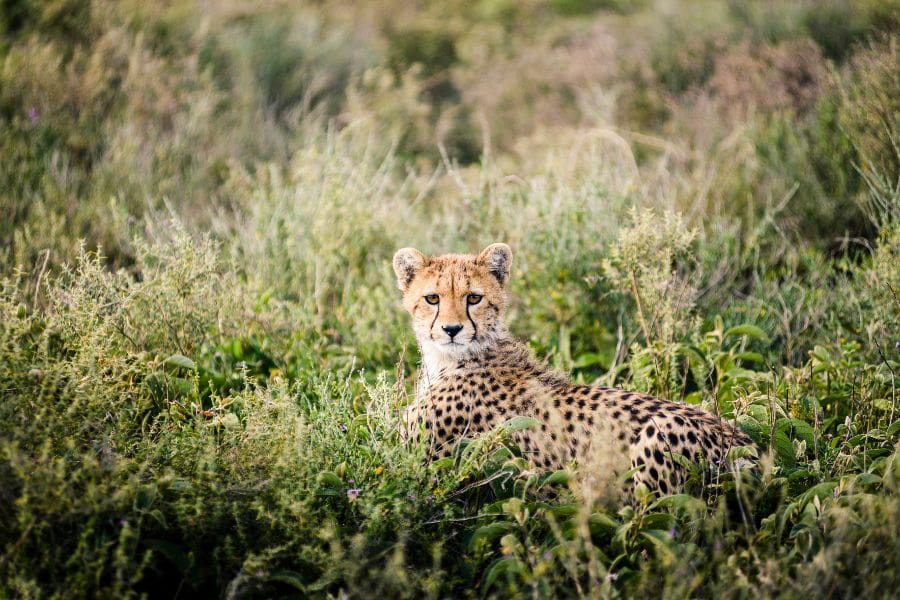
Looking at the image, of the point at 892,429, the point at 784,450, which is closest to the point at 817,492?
the point at 784,450

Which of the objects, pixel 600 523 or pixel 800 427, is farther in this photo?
pixel 800 427

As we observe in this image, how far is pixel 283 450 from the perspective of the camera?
2.45 metres

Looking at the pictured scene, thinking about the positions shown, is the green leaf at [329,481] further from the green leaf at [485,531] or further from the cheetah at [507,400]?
the green leaf at [485,531]

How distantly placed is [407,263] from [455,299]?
34 centimetres

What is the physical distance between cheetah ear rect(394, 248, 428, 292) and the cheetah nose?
1.23 feet

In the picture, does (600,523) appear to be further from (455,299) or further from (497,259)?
(497,259)

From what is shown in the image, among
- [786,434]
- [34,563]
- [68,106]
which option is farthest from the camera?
[68,106]

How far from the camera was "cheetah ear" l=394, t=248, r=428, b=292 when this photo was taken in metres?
3.41

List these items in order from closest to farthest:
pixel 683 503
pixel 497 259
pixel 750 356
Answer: pixel 683 503 < pixel 497 259 < pixel 750 356

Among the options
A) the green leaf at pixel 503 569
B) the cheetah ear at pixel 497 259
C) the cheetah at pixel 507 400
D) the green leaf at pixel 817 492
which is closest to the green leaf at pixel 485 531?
the green leaf at pixel 503 569

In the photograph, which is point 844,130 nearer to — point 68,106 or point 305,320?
point 305,320

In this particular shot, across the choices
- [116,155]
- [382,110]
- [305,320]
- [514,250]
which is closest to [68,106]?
A: [116,155]

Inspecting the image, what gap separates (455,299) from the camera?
10.6 ft

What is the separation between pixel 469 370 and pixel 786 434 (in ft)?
4.07
